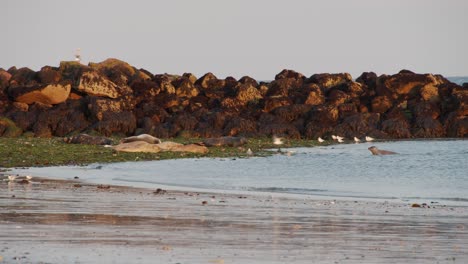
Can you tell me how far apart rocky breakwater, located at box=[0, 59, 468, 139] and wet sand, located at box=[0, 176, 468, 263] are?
65.2 feet

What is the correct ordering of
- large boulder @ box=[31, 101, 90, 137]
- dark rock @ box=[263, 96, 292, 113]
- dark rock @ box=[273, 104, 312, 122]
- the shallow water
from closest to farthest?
the shallow water → large boulder @ box=[31, 101, 90, 137] → dark rock @ box=[273, 104, 312, 122] → dark rock @ box=[263, 96, 292, 113]

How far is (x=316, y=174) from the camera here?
22.5 metres

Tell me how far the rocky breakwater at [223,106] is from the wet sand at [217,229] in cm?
1988

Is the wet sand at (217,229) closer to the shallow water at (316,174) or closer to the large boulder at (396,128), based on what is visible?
the shallow water at (316,174)

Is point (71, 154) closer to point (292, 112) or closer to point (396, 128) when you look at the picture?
point (292, 112)

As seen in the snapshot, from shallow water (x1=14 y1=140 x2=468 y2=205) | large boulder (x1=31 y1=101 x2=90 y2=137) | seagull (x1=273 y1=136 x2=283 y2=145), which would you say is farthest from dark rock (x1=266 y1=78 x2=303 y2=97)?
shallow water (x1=14 y1=140 x2=468 y2=205)

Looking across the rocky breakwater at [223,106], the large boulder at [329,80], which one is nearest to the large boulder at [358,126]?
the rocky breakwater at [223,106]

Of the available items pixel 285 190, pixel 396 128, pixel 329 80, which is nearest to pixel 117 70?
pixel 329 80

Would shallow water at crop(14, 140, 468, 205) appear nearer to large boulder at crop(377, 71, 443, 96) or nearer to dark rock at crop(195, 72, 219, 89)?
large boulder at crop(377, 71, 443, 96)

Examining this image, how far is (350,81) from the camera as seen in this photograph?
147 feet

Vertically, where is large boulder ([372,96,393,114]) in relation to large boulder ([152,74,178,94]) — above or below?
below

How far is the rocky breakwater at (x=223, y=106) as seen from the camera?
36156 mm

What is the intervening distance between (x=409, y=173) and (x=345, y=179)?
7.00ft

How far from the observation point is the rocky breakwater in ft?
119
